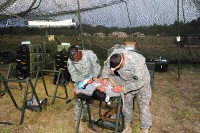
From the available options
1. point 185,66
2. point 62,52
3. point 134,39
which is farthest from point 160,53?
point 62,52

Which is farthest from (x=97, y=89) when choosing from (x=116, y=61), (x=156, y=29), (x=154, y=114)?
(x=156, y=29)

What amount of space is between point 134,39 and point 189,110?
234 inches

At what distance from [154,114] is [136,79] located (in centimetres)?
252

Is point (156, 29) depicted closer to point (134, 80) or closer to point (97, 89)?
point (134, 80)

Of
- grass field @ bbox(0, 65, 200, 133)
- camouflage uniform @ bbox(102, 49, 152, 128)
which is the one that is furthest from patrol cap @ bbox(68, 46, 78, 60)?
grass field @ bbox(0, 65, 200, 133)

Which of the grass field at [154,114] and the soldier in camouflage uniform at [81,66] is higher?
the soldier in camouflage uniform at [81,66]

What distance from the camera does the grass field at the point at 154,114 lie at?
6094mm

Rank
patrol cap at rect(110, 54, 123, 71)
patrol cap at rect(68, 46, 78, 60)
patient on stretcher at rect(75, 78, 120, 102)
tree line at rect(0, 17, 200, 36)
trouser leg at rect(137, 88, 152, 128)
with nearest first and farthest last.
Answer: patient on stretcher at rect(75, 78, 120, 102) → patrol cap at rect(110, 54, 123, 71) → trouser leg at rect(137, 88, 152, 128) → patrol cap at rect(68, 46, 78, 60) → tree line at rect(0, 17, 200, 36)

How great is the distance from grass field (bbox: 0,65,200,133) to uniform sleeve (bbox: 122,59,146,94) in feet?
4.63

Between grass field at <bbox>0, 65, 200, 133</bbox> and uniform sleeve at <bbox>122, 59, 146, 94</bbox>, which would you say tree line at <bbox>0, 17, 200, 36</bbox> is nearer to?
grass field at <bbox>0, 65, 200, 133</bbox>

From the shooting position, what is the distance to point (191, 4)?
11391mm

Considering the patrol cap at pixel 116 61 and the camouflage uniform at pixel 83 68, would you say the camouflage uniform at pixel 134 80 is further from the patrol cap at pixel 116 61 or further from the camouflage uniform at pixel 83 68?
the camouflage uniform at pixel 83 68

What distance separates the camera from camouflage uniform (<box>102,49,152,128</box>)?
4859mm

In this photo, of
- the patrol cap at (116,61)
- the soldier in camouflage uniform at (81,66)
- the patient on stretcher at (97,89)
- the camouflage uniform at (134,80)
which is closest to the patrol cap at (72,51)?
the soldier in camouflage uniform at (81,66)
